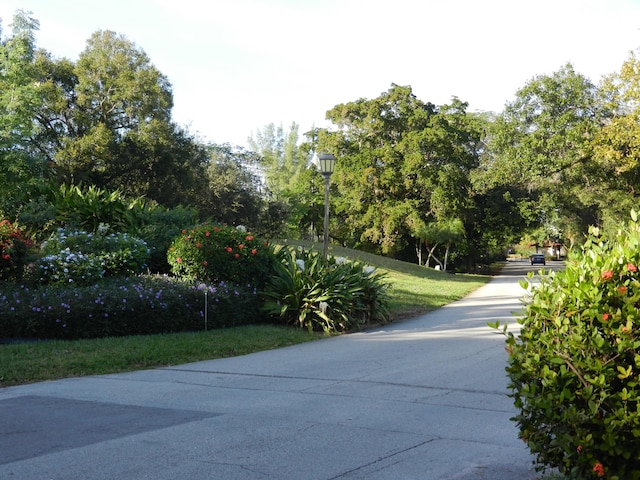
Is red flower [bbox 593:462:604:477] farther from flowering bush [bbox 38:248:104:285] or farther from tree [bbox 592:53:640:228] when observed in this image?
tree [bbox 592:53:640:228]

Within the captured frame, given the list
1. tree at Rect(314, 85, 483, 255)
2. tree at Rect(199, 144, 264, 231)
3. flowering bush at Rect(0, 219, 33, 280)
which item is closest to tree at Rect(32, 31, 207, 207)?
tree at Rect(199, 144, 264, 231)

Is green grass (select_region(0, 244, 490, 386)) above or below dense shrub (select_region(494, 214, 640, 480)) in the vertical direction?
below

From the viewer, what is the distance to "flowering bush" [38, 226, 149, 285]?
13594 millimetres

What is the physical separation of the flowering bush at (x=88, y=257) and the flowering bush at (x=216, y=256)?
83 centimetres

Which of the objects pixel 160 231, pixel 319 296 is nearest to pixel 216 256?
pixel 319 296

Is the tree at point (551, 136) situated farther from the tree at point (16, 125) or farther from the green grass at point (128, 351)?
the green grass at point (128, 351)

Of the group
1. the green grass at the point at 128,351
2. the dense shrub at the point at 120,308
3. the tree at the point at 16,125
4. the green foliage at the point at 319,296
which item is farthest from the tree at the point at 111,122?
the green grass at the point at 128,351

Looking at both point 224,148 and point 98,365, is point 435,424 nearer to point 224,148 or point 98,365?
point 98,365

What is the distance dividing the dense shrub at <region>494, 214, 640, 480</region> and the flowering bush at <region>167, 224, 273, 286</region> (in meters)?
11.5

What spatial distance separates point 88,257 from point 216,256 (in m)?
2.68

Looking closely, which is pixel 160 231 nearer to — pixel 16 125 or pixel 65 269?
pixel 65 269

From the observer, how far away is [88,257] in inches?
557

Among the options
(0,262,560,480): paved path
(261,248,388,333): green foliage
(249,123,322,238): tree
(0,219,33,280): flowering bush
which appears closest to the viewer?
(0,262,560,480): paved path

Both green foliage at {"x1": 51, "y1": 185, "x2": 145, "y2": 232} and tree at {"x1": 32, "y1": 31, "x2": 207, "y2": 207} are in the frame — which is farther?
tree at {"x1": 32, "y1": 31, "x2": 207, "y2": 207}
